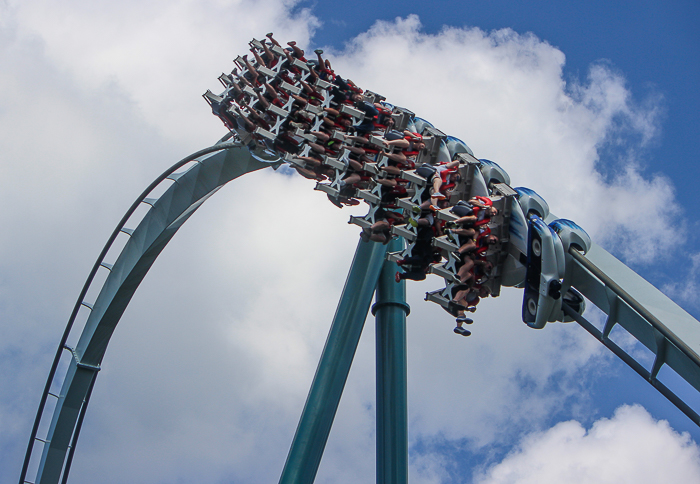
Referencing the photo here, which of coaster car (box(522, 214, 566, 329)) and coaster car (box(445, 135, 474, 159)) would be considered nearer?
coaster car (box(522, 214, 566, 329))

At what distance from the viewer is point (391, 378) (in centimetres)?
749

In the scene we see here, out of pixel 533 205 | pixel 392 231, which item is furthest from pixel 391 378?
pixel 533 205

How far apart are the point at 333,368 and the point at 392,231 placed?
208 cm

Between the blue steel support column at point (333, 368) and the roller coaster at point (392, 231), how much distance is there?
13 mm

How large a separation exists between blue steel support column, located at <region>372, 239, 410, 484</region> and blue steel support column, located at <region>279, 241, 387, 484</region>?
35cm

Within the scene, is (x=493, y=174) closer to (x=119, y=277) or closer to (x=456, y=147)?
(x=456, y=147)

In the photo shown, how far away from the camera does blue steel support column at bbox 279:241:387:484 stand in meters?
6.78

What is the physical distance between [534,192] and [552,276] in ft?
2.69

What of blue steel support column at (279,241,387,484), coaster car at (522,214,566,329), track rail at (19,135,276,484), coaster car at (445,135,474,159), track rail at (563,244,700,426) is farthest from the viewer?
track rail at (19,135,276,484)

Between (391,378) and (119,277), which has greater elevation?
(119,277)

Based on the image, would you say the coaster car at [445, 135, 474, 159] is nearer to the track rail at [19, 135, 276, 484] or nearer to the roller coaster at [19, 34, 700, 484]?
the roller coaster at [19, 34, 700, 484]

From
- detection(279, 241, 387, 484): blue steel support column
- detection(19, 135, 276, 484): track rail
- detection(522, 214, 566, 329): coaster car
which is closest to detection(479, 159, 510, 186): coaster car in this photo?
detection(522, 214, 566, 329): coaster car

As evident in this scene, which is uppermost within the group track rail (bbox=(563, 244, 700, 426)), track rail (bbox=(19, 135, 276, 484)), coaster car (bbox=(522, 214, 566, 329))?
track rail (bbox=(19, 135, 276, 484))

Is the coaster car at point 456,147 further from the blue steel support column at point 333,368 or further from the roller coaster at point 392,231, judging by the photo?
the blue steel support column at point 333,368
